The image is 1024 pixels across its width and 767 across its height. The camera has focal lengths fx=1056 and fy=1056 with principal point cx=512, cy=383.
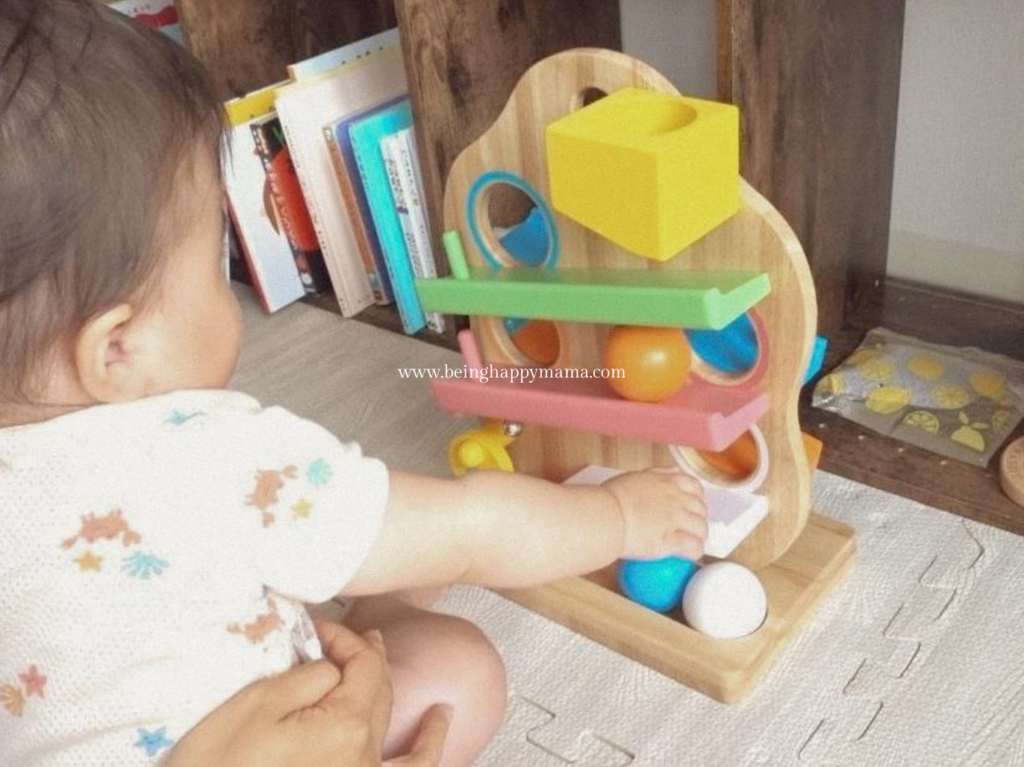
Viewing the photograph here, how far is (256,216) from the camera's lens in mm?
1426

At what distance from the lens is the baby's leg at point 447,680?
2.34 feet

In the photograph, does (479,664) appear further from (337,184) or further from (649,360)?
(337,184)

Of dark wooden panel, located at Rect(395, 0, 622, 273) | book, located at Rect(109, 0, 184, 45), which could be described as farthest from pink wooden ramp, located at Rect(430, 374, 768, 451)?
book, located at Rect(109, 0, 184, 45)

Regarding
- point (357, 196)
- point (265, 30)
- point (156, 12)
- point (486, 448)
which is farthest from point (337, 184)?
point (486, 448)

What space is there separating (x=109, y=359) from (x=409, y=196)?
79 cm

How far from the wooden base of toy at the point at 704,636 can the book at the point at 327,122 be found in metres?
0.65

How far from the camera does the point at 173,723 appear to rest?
0.53 m

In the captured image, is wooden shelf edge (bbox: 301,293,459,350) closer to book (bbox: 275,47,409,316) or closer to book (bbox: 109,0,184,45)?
book (bbox: 275,47,409,316)

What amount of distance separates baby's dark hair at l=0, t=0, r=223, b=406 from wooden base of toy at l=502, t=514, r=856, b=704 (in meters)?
0.47

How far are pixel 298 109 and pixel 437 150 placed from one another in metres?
0.28

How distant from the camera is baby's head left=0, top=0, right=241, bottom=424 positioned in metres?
0.47

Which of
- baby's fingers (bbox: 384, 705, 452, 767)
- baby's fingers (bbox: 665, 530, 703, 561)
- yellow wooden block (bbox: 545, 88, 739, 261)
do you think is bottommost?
baby's fingers (bbox: 384, 705, 452, 767)

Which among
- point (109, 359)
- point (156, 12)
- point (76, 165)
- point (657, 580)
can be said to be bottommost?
point (657, 580)

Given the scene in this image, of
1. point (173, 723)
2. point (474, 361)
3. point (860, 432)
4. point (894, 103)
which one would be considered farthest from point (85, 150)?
point (894, 103)
